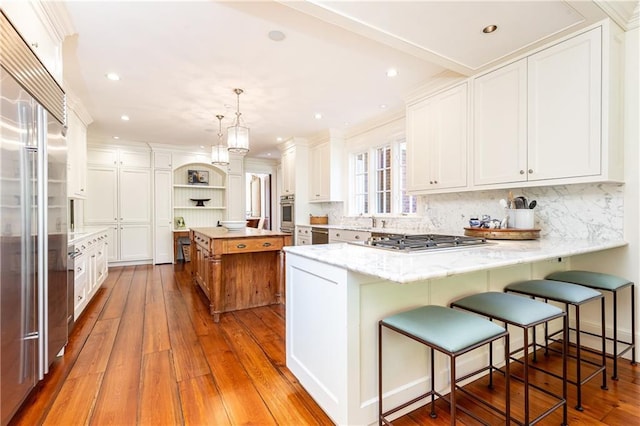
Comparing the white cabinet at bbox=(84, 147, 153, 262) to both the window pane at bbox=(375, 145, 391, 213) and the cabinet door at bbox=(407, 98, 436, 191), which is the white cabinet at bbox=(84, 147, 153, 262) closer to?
the window pane at bbox=(375, 145, 391, 213)

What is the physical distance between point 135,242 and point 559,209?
23.0ft

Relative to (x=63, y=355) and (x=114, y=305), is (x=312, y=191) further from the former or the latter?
(x=63, y=355)

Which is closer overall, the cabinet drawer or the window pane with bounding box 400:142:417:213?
the cabinet drawer

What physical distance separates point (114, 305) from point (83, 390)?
193 cm

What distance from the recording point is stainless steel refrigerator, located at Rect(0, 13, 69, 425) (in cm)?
144

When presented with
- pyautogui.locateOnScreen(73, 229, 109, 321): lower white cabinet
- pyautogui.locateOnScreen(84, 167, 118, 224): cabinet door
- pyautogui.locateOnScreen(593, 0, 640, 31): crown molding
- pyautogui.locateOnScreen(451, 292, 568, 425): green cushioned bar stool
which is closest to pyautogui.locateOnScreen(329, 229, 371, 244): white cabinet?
pyautogui.locateOnScreen(451, 292, 568, 425): green cushioned bar stool

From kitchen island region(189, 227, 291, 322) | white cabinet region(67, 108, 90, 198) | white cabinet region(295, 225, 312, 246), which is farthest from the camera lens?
white cabinet region(295, 225, 312, 246)

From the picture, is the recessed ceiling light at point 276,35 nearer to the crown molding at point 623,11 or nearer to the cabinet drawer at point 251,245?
the cabinet drawer at point 251,245

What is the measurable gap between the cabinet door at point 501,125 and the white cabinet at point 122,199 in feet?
20.6

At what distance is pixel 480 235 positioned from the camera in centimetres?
267

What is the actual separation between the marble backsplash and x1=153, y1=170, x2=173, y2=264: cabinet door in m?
5.48

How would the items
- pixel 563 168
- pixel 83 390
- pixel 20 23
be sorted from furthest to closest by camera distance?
pixel 563 168 < pixel 83 390 < pixel 20 23

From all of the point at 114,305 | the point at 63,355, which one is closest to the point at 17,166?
the point at 63,355

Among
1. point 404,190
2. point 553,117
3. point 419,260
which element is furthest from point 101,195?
point 553,117
